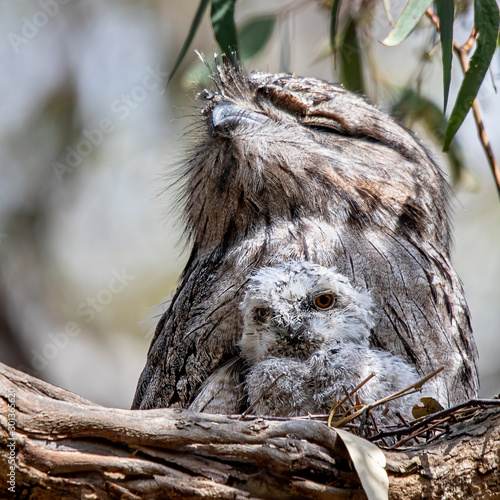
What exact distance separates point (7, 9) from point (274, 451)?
746cm

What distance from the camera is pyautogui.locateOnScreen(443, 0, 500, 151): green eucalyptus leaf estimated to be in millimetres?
2584

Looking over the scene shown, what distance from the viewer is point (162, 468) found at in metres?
1.72

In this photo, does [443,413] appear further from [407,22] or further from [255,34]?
[255,34]

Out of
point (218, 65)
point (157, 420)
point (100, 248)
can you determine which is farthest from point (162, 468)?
point (100, 248)

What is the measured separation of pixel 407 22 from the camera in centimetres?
259

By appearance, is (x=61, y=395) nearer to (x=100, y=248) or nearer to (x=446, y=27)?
(x=446, y=27)

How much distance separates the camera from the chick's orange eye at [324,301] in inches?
105

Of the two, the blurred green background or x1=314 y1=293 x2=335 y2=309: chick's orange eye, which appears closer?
x1=314 y1=293 x2=335 y2=309: chick's orange eye

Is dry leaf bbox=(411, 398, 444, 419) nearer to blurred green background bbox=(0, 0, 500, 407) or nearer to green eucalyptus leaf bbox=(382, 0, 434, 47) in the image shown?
green eucalyptus leaf bbox=(382, 0, 434, 47)
